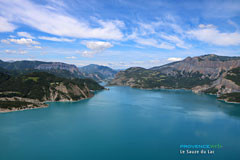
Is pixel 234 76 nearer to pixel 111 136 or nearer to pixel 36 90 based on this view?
pixel 111 136

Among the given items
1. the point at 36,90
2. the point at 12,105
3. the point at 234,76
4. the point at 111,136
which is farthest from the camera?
the point at 234,76

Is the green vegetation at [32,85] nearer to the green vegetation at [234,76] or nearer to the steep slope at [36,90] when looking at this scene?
the steep slope at [36,90]

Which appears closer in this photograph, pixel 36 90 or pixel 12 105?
pixel 12 105

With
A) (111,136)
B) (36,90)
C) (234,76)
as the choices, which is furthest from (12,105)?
(234,76)

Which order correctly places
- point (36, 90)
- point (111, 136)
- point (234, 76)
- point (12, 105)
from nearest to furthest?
point (111, 136), point (12, 105), point (36, 90), point (234, 76)

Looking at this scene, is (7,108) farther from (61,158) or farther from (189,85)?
(189,85)

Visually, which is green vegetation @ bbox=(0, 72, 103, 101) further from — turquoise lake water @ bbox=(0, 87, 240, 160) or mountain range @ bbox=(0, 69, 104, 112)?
turquoise lake water @ bbox=(0, 87, 240, 160)

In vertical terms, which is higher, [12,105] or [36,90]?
[36,90]

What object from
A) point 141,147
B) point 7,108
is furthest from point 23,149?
point 7,108

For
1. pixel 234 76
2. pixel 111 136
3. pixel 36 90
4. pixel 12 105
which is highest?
pixel 234 76
